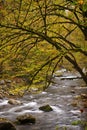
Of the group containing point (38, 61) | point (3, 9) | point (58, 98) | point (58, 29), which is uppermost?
point (3, 9)

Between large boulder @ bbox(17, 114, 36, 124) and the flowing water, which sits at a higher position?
large boulder @ bbox(17, 114, 36, 124)

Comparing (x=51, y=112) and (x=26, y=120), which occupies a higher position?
(x=26, y=120)

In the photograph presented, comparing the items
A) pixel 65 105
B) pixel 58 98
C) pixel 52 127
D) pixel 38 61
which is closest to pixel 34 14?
pixel 38 61

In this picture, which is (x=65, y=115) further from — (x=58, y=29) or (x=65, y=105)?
(x=58, y=29)

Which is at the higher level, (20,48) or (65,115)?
(20,48)

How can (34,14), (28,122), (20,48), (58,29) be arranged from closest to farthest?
(34,14) → (20,48) → (58,29) → (28,122)

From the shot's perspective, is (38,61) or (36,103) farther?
(36,103)

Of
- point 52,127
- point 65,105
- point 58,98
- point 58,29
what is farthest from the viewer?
point 58,98

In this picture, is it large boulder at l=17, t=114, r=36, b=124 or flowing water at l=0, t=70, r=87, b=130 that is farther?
large boulder at l=17, t=114, r=36, b=124

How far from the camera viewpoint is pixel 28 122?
1694 cm

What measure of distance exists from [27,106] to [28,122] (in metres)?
5.47

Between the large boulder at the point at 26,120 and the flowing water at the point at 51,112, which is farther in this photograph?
the large boulder at the point at 26,120

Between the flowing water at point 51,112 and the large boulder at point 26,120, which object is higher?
the large boulder at point 26,120

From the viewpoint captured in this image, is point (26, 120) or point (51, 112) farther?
point (51, 112)
